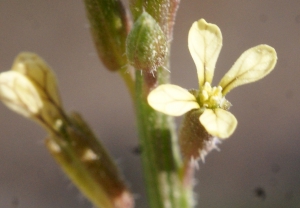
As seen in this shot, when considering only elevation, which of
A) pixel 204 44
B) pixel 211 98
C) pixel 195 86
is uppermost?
pixel 204 44

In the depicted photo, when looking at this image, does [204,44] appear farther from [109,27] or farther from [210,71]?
[109,27]

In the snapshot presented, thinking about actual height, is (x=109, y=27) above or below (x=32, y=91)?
above

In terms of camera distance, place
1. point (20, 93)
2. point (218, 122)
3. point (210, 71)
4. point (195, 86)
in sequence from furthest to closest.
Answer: point (195, 86)
point (20, 93)
point (210, 71)
point (218, 122)

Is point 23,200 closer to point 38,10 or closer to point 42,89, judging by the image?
point 38,10

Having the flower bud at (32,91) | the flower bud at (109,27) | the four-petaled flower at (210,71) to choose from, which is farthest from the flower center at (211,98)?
the flower bud at (32,91)

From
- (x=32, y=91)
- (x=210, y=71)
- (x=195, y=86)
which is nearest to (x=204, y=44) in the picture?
(x=210, y=71)

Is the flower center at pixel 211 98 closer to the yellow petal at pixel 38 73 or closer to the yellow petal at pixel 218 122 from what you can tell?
the yellow petal at pixel 218 122

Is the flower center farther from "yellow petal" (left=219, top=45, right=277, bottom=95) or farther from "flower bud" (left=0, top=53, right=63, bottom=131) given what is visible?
"flower bud" (left=0, top=53, right=63, bottom=131)

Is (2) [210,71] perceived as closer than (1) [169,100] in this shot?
No
